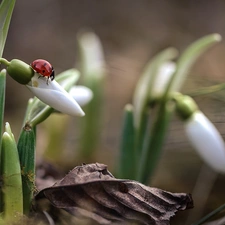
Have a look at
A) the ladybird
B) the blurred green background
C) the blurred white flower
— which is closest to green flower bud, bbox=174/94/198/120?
the blurred white flower

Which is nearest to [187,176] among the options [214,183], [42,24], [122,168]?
[214,183]

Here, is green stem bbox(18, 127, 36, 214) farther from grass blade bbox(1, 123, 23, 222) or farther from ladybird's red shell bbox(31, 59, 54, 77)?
ladybird's red shell bbox(31, 59, 54, 77)

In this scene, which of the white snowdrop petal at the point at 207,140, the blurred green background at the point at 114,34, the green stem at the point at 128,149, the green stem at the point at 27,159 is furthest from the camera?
the blurred green background at the point at 114,34

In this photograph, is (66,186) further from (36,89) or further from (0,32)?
(0,32)

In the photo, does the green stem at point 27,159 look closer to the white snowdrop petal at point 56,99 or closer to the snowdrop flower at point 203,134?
the white snowdrop petal at point 56,99

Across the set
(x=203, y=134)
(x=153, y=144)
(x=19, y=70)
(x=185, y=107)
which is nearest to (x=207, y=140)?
(x=203, y=134)

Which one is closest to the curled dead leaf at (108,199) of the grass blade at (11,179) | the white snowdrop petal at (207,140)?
the grass blade at (11,179)

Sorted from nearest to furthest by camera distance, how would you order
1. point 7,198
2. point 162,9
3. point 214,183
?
point 7,198
point 214,183
point 162,9
